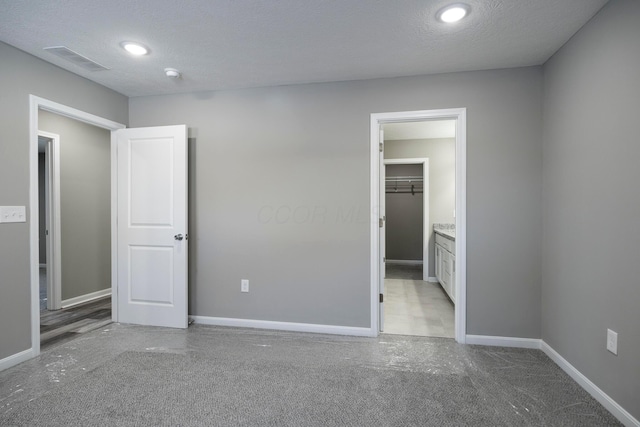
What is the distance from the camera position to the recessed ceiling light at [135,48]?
2.30 metres

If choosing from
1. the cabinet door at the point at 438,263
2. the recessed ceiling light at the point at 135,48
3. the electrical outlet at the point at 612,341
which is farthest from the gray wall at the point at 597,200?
the recessed ceiling light at the point at 135,48

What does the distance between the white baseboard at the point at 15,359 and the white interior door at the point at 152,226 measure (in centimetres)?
86

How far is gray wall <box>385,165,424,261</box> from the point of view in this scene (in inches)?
272

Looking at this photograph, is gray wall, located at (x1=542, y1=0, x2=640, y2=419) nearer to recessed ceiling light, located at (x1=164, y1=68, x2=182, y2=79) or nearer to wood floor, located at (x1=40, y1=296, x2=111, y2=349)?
recessed ceiling light, located at (x1=164, y1=68, x2=182, y2=79)

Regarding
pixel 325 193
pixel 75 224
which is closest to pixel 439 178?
pixel 325 193

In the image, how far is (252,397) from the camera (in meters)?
1.95

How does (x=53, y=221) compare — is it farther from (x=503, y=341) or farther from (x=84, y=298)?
(x=503, y=341)

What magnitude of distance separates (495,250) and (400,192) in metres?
4.35

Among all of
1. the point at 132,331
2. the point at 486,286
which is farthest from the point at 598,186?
the point at 132,331

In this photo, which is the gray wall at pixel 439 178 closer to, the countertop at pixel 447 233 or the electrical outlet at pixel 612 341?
the countertop at pixel 447 233

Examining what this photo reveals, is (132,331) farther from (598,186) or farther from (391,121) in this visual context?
(598,186)

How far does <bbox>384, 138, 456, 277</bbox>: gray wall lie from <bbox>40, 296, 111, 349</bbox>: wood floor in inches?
184

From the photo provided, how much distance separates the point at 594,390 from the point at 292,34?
3075 mm

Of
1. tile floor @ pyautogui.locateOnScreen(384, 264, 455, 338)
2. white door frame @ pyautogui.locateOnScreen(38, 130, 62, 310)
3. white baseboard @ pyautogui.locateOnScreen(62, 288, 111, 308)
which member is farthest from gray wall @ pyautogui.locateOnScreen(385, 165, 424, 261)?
white door frame @ pyautogui.locateOnScreen(38, 130, 62, 310)
